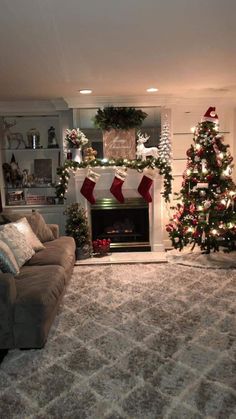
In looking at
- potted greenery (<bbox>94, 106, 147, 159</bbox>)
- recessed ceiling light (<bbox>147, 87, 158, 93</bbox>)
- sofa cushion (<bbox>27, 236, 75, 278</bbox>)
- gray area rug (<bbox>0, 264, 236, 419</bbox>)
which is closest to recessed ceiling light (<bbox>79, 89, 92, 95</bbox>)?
potted greenery (<bbox>94, 106, 147, 159</bbox>)

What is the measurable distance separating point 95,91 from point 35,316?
9.66ft

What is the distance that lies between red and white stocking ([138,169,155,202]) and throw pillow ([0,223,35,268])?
6.41 ft

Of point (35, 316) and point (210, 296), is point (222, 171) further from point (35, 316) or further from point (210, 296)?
point (35, 316)

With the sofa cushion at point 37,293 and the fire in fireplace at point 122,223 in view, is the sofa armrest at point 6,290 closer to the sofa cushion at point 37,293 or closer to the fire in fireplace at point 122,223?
the sofa cushion at point 37,293

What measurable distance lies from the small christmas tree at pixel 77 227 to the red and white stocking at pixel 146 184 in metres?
0.91

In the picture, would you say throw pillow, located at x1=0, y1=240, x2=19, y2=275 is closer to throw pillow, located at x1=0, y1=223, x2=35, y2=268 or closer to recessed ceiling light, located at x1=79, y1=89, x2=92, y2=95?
throw pillow, located at x1=0, y1=223, x2=35, y2=268

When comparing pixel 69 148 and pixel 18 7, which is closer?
pixel 18 7

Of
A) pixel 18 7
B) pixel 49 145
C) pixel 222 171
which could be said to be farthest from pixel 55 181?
pixel 18 7

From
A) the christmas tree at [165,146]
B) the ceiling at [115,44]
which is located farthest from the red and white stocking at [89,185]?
the ceiling at [115,44]

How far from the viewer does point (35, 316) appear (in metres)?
2.46

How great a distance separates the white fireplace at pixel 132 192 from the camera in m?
4.88

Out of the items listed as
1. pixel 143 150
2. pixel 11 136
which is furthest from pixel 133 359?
pixel 11 136

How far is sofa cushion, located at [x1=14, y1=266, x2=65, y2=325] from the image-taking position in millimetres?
2457

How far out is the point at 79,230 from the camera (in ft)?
15.2
